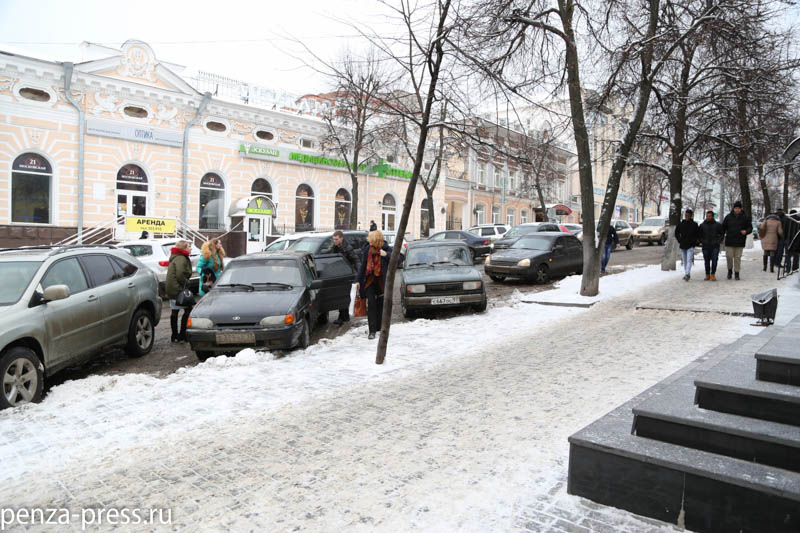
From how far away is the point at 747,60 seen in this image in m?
13.4

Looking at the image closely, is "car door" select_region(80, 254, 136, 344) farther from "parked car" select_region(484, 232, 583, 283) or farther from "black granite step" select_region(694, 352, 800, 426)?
"parked car" select_region(484, 232, 583, 283)

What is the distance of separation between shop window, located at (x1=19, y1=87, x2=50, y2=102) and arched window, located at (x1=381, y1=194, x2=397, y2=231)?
18594mm

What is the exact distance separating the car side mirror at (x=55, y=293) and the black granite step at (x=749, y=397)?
248 inches

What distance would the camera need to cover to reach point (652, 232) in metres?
33.4

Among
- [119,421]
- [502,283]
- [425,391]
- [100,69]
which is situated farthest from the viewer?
[100,69]

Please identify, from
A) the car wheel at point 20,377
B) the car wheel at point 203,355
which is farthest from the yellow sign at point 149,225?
the car wheel at point 20,377

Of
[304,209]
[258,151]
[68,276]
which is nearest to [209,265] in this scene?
[68,276]

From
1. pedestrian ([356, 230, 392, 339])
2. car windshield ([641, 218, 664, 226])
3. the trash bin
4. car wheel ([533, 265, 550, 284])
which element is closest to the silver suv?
pedestrian ([356, 230, 392, 339])

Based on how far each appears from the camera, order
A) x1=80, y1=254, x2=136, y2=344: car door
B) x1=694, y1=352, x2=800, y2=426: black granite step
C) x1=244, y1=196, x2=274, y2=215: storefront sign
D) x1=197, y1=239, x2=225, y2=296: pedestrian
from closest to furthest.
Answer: x1=694, y1=352, x2=800, y2=426: black granite step
x1=80, y1=254, x2=136, y2=344: car door
x1=197, y1=239, x2=225, y2=296: pedestrian
x1=244, y1=196, x2=274, y2=215: storefront sign

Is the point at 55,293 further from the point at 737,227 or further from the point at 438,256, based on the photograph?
the point at 737,227

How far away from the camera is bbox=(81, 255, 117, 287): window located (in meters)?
7.32

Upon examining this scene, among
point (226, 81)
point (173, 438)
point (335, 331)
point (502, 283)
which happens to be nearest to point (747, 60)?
point (502, 283)

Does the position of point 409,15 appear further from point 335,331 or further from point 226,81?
point 226,81

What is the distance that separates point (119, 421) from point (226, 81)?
83.4 feet
